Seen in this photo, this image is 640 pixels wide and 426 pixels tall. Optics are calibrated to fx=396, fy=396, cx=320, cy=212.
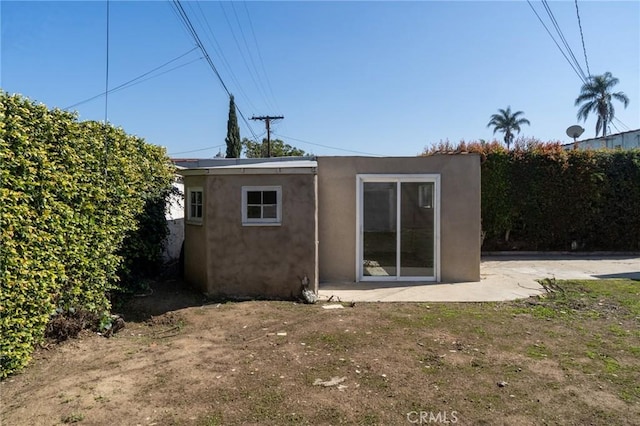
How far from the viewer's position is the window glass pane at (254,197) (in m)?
8.00

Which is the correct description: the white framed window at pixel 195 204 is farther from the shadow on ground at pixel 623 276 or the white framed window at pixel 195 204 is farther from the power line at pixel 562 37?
the shadow on ground at pixel 623 276

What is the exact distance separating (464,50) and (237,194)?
776 cm

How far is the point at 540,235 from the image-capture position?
49.2 ft

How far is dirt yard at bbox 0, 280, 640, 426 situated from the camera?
145 inches

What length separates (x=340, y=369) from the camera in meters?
4.66

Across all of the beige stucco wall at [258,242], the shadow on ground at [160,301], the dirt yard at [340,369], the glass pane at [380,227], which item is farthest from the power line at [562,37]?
the shadow on ground at [160,301]

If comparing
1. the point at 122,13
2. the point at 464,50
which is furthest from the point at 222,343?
the point at 464,50

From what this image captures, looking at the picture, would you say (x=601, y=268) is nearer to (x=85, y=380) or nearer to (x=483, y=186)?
(x=483, y=186)

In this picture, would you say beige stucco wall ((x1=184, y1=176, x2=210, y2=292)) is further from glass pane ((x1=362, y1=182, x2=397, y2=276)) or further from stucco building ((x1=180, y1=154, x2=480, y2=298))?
glass pane ((x1=362, y1=182, x2=397, y2=276))

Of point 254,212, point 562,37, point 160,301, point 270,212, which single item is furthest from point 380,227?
point 562,37

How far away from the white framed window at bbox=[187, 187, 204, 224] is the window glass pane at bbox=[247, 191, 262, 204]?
1.02 metres

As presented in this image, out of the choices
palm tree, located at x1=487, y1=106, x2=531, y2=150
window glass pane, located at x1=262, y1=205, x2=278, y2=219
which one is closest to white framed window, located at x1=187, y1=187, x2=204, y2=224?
window glass pane, located at x1=262, y1=205, x2=278, y2=219

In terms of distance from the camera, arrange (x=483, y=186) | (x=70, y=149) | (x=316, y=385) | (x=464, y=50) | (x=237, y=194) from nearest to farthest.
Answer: (x=316, y=385) < (x=70, y=149) < (x=237, y=194) < (x=464, y=50) < (x=483, y=186)

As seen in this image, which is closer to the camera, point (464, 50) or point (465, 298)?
point (465, 298)
